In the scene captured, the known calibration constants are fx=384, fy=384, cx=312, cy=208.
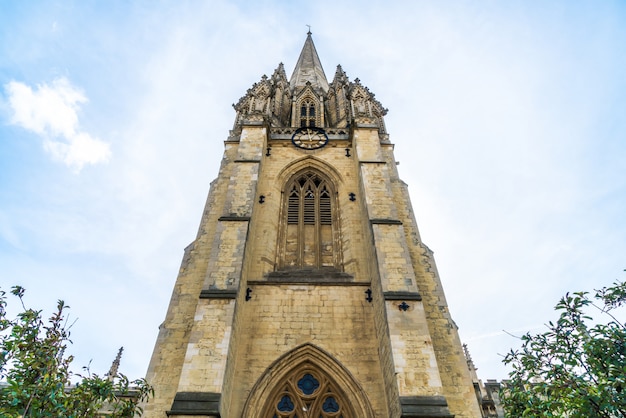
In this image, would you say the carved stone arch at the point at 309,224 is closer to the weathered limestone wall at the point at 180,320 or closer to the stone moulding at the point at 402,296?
the weathered limestone wall at the point at 180,320

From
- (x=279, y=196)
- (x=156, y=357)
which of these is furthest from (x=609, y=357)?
(x=279, y=196)

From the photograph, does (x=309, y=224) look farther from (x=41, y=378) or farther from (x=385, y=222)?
(x=41, y=378)

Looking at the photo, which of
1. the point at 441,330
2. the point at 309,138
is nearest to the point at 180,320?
the point at 441,330

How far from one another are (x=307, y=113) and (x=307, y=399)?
14.3 metres

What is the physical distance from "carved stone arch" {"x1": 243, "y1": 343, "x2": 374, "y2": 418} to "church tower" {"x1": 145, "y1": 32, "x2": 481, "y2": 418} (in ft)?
0.07

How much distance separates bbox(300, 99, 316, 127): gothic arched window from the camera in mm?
18625

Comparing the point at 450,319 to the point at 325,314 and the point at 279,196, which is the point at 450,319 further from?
the point at 279,196

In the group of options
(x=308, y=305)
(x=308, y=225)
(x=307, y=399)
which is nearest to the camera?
(x=307, y=399)

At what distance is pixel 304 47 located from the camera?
96.7ft

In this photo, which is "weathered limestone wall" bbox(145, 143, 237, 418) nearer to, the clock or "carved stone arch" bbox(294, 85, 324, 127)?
the clock

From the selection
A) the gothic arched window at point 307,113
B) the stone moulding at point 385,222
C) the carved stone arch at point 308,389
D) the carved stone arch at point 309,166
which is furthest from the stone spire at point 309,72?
the carved stone arch at point 308,389

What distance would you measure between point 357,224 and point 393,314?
12.6 feet

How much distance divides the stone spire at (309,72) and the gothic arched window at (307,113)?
175 cm

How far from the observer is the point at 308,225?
464 inches
